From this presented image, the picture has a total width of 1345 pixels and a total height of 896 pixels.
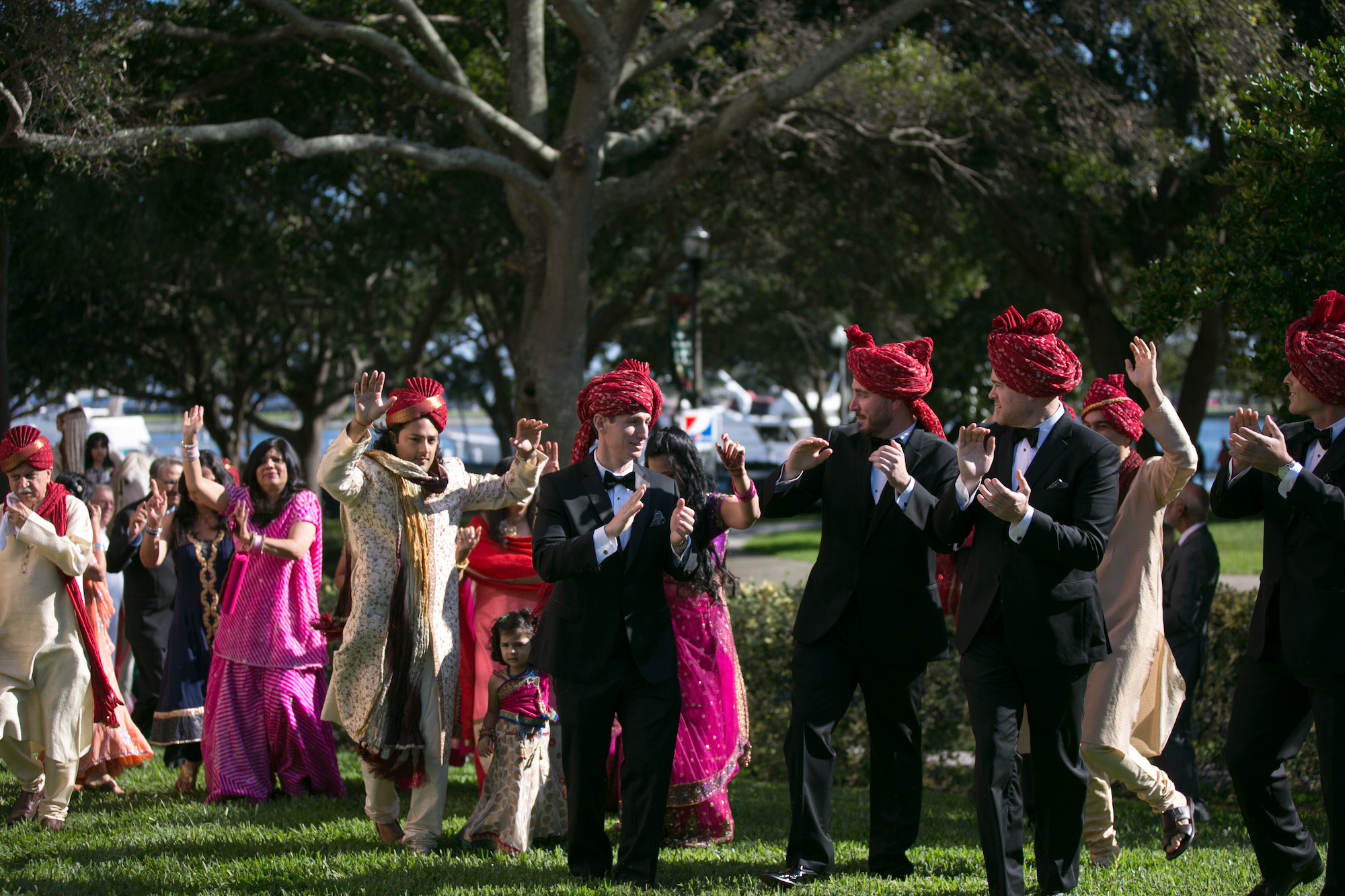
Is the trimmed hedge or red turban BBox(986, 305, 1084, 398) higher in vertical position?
red turban BBox(986, 305, 1084, 398)

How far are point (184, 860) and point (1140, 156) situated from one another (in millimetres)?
10978

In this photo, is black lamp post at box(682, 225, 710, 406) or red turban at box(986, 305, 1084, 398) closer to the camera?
red turban at box(986, 305, 1084, 398)

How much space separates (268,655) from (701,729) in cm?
249

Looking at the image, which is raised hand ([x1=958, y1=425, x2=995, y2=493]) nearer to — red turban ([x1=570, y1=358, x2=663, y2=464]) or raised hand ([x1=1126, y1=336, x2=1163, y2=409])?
raised hand ([x1=1126, y1=336, x2=1163, y2=409])

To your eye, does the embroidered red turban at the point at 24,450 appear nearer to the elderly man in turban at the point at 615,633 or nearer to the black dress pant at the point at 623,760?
the elderly man in turban at the point at 615,633

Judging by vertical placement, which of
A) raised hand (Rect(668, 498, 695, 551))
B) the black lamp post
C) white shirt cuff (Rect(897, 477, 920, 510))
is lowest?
raised hand (Rect(668, 498, 695, 551))

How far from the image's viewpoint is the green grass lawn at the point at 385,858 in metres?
4.91

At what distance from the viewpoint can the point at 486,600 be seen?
680 cm

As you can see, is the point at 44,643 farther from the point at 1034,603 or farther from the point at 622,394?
the point at 1034,603

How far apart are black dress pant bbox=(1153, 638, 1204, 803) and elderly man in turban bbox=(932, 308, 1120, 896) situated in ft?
5.78

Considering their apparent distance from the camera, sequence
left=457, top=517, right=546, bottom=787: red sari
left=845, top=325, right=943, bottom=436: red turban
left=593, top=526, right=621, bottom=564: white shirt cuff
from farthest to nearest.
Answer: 1. left=457, top=517, right=546, bottom=787: red sari
2. left=845, top=325, right=943, bottom=436: red turban
3. left=593, top=526, right=621, bottom=564: white shirt cuff

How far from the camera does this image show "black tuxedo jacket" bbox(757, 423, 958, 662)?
4.92 m

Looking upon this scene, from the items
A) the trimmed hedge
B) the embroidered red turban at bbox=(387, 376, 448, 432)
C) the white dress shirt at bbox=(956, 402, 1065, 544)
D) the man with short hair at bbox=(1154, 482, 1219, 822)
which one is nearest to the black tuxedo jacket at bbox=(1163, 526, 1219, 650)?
the man with short hair at bbox=(1154, 482, 1219, 822)

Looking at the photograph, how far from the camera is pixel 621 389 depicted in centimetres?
479
